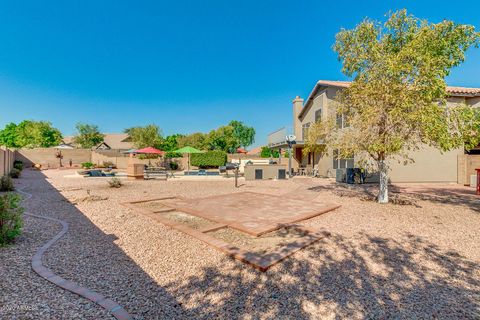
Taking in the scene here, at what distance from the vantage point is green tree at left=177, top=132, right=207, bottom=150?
54.8 meters

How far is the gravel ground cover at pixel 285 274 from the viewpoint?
311 centimetres

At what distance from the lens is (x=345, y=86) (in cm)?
1675

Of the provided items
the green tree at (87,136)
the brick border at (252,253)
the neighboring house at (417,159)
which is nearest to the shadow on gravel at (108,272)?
the brick border at (252,253)

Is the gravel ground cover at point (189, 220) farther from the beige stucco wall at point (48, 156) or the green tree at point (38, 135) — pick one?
the green tree at point (38, 135)

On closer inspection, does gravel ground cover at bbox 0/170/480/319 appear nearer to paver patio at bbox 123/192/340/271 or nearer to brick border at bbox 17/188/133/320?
brick border at bbox 17/188/133/320

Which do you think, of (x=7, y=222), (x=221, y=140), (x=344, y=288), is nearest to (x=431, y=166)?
(x=344, y=288)

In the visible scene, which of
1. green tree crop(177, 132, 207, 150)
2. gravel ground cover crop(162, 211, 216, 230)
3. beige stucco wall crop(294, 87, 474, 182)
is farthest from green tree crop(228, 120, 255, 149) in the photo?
A: gravel ground cover crop(162, 211, 216, 230)

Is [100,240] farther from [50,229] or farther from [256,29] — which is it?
[256,29]

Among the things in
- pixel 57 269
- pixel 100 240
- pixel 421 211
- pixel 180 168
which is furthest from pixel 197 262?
pixel 180 168

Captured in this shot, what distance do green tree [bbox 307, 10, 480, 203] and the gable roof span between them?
1.92 m

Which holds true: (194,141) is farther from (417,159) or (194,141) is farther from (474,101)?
(474,101)

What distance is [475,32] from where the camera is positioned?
866cm

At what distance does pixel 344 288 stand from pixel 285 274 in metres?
0.88

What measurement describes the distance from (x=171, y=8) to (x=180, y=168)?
1968 centimetres
